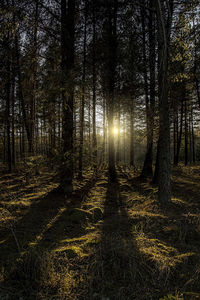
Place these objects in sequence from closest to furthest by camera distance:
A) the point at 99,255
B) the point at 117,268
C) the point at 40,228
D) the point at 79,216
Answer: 1. the point at 117,268
2. the point at 99,255
3. the point at 40,228
4. the point at 79,216

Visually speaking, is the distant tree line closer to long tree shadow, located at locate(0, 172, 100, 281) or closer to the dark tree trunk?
the dark tree trunk

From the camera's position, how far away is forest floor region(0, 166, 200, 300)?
7.07ft

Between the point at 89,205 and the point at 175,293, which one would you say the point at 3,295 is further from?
the point at 89,205

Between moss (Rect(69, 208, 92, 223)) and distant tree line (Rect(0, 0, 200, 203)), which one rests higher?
distant tree line (Rect(0, 0, 200, 203))

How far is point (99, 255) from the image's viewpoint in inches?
109

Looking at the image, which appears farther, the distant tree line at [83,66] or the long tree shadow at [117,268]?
the distant tree line at [83,66]

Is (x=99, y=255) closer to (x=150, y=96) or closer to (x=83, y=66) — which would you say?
(x=83, y=66)

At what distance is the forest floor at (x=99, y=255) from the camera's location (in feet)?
7.07

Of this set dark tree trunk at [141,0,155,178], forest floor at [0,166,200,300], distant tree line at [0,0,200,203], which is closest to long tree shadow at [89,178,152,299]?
forest floor at [0,166,200,300]

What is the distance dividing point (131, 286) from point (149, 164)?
9.63m

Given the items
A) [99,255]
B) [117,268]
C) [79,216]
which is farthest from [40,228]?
[117,268]

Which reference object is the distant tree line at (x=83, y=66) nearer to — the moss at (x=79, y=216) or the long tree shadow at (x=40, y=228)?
the long tree shadow at (x=40, y=228)

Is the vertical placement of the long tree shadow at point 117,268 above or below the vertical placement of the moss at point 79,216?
above

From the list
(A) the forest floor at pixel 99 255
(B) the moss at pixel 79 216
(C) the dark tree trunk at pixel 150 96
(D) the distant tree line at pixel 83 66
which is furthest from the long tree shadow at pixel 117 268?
(C) the dark tree trunk at pixel 150 96
